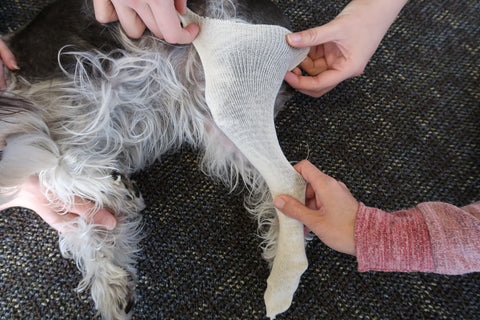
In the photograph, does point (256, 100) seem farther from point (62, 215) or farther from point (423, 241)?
point (62, 215)

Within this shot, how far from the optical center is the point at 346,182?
116cm

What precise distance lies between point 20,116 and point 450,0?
4.97ft

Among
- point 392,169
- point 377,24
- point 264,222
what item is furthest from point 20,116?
point 392,169

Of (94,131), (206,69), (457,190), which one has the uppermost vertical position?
(206,69)

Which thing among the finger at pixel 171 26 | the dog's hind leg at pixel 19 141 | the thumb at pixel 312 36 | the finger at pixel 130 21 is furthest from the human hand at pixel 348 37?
the dog's hind leg at pixel 19 141

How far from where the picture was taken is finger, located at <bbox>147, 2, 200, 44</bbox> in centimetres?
78

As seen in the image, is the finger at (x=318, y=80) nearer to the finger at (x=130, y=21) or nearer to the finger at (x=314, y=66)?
the finger at (x=314, y=66)

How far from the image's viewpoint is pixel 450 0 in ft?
4.52

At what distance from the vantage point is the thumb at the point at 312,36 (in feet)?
3.09

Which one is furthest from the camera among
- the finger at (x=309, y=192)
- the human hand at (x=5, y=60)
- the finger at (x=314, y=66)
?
the finger at (x=314, y=66)

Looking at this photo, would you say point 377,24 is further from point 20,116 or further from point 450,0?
point 20,116

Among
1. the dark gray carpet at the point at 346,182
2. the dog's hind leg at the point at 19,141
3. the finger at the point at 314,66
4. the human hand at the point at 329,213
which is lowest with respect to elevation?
the dark gray carpet at the point at 346,182

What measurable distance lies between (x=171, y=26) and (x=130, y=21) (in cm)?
13

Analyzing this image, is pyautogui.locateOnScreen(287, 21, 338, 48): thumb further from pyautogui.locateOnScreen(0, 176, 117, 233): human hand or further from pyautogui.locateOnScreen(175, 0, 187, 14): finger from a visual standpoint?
pyautogui.locateOnScreen(0, 176, 117, 233): human hand
